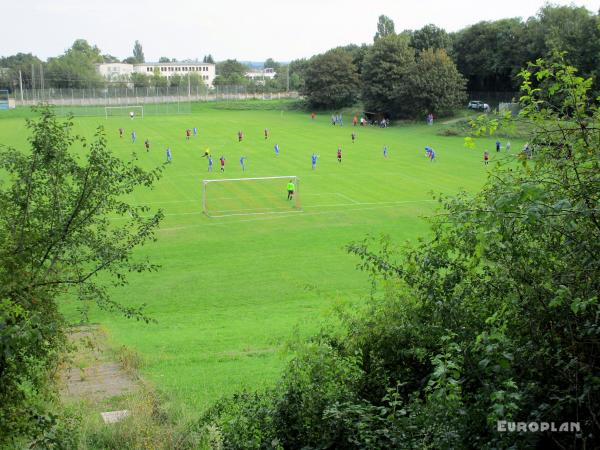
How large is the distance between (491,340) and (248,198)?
32.9m

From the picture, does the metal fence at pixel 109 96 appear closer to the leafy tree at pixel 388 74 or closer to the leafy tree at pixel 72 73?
the leafy tree at pixel 72 73

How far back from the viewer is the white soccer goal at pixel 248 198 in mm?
37594

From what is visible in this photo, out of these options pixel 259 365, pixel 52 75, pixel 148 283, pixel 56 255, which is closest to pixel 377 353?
pixel 56 255

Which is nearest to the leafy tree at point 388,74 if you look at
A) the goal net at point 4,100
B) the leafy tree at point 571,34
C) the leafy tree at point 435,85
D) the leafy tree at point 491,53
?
the leafy tree at point 435,85

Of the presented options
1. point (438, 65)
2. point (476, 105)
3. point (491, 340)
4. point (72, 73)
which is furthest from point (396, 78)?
point (72, 73)

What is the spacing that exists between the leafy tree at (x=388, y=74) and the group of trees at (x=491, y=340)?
7819cm

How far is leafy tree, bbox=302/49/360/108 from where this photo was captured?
103062mm

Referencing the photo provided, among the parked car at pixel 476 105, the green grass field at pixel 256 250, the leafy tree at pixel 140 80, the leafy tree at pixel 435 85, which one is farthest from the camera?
the leafy tree at pixel 140 80

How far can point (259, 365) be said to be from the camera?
58.2ft

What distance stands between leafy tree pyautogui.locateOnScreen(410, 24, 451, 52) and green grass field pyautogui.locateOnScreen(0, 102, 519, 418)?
3183cm

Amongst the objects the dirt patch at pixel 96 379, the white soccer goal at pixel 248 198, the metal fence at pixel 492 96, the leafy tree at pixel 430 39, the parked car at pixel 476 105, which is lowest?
the dirt patch at pixel 96 379

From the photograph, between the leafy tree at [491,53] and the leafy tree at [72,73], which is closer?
the leafy tree at [491,53]

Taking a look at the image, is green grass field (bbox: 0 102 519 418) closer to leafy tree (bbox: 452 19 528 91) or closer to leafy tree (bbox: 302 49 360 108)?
leafy tree (bbox: 452 19 528 91)

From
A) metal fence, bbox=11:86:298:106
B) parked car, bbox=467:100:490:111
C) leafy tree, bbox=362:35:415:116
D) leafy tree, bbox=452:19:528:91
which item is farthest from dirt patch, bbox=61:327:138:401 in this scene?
metal fence, bbox=11:86:298:106
